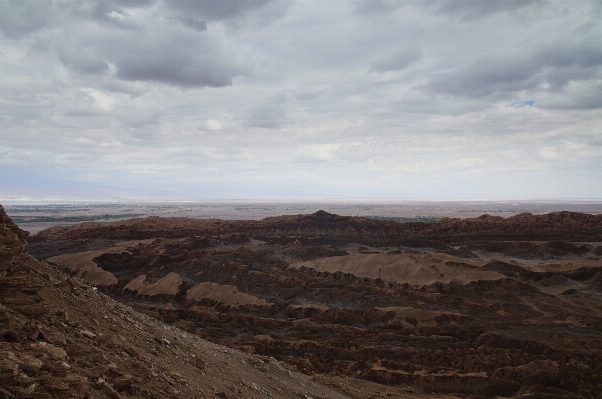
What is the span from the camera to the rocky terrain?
14211 millimetres

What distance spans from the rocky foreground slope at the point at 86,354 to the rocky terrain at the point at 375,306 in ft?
0.48

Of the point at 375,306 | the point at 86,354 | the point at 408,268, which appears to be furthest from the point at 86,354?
the point at 408,268

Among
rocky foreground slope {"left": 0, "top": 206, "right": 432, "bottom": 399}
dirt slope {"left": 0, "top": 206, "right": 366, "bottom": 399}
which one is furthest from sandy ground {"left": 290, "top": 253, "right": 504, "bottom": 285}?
rocky foreground slope {"left": 0, "top": 206, "right": 432, "bottom": 399}

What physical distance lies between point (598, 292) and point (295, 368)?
23.0m

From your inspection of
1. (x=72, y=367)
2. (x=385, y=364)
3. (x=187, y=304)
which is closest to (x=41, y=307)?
(x=72, y=367)

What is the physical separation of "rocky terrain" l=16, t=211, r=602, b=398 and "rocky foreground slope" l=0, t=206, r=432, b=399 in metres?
0.15

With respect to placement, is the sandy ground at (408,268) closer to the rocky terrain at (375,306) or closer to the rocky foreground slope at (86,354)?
the rocky terrain at (375,306)

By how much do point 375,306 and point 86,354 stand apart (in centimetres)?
1923

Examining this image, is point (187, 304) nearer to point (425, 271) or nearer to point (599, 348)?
point (425, 271)

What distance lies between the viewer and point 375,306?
77.5ft

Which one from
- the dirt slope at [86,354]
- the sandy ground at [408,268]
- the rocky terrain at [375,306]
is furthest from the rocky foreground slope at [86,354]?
the sandy ground at [408,268]

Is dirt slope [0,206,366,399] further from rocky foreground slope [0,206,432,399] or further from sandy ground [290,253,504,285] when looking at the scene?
sandy ground [290,253,504,285]

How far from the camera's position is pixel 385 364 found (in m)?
15.9

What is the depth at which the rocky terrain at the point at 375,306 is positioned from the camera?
46.6ft
